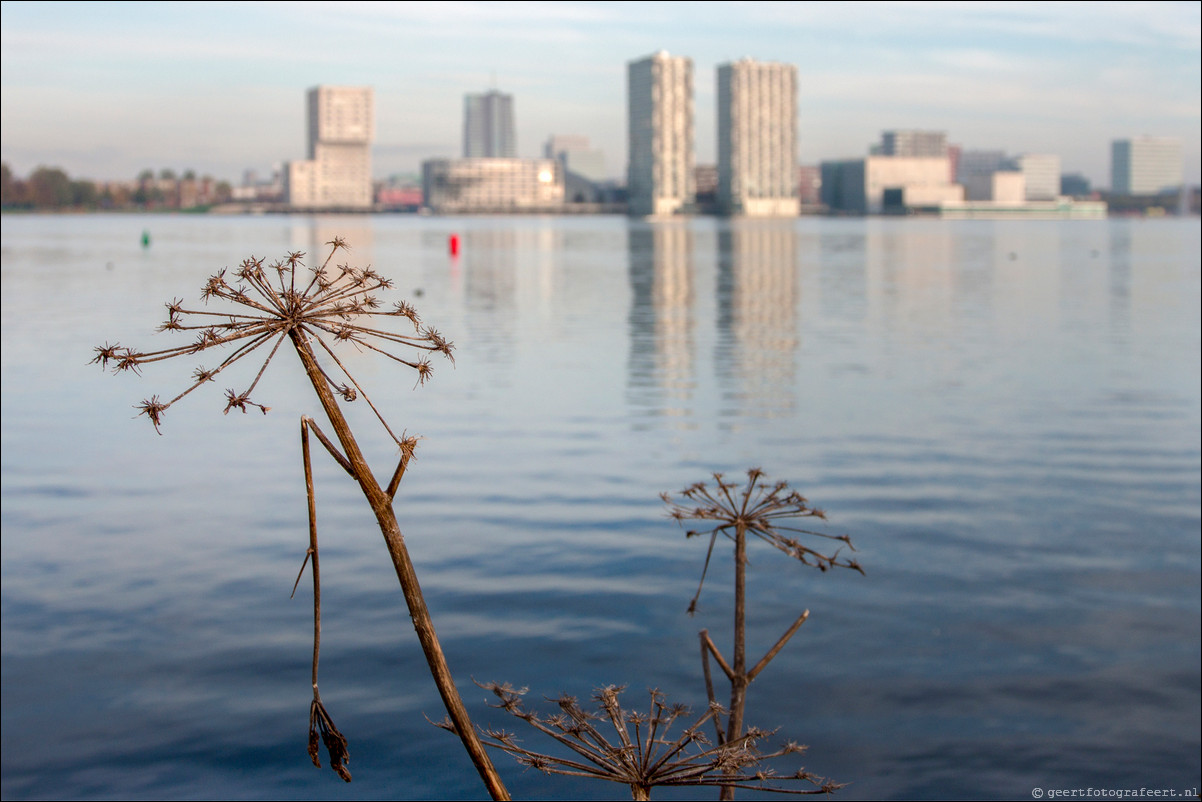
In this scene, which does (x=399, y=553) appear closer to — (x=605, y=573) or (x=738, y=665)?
(x=738, y=665)

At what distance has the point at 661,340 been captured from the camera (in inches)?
1436

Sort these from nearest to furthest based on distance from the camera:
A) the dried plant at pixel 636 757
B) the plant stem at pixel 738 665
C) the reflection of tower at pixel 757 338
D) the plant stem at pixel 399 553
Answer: the plant stem at pixel 399 553 → the dried plant at pixel 636 757 → the plant stem at pixel 738 665 → the reflection of tower at pixel 757 338

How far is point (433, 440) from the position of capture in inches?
851

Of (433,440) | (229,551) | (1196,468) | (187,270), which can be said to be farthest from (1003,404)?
(187,270)

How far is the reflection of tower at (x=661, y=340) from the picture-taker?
26406 millimetres

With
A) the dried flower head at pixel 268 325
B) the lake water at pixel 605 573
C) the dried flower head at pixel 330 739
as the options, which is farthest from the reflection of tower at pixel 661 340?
the dried flower head at pixel 330 739

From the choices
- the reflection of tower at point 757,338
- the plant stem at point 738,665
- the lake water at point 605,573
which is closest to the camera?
the plant stem at point 738,665

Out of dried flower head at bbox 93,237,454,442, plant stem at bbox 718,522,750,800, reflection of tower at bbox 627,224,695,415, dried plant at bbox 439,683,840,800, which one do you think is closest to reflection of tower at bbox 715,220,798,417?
reflection of tower at bbox 627,224,695,415

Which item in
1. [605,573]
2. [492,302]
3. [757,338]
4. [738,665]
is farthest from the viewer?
[492,302]

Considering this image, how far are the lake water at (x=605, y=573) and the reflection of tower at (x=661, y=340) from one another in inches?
12.1

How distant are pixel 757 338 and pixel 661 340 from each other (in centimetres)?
305

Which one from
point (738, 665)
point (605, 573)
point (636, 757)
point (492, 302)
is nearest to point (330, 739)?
point (636, 757)

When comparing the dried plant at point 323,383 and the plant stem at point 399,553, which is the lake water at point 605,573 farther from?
the plant stem at point 399,553

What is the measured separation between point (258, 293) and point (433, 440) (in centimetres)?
2000
